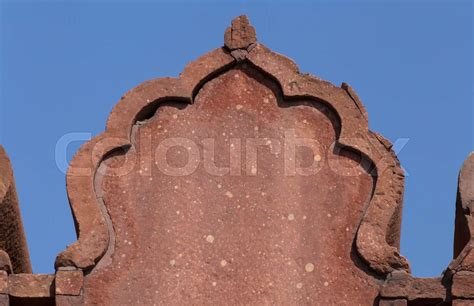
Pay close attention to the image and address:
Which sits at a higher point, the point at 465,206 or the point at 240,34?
the point at 240,34

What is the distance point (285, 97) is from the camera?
1498 centimetres

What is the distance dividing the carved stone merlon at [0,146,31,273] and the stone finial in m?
1.71

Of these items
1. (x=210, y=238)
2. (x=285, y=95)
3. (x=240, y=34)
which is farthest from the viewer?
(x=240, y=34)

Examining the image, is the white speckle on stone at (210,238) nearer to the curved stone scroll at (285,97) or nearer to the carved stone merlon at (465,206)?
the curved stone scroll at (285,97)

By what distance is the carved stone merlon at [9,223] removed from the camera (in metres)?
14.6

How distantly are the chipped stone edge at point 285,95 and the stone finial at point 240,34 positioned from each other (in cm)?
5

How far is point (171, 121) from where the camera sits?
1496 cm

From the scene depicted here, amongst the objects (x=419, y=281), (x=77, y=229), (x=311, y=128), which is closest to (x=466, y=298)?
(x=419, y=281)

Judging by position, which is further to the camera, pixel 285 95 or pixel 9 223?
pixel 285 95

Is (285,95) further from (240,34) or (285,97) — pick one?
(240,34)

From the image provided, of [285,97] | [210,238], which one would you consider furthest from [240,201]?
[285,97]

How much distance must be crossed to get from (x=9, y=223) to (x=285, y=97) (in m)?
2.04

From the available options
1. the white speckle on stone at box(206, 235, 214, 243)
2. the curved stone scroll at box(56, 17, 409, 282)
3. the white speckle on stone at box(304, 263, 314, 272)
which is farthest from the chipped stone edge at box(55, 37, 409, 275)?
the white speckle on stone at box(206, 235, 214, 243)

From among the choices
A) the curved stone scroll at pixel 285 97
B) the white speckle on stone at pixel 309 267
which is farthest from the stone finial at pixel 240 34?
the white speckle on stone at pixel 309 267
